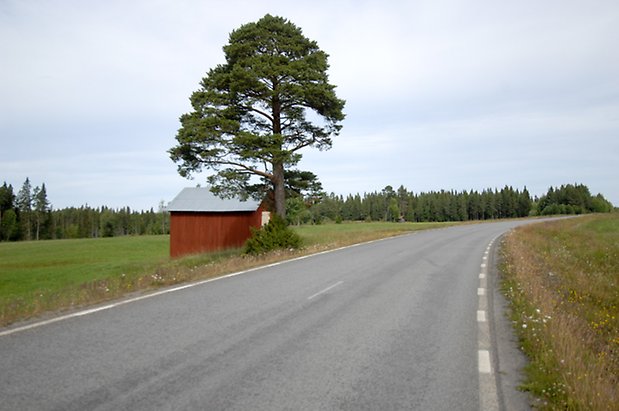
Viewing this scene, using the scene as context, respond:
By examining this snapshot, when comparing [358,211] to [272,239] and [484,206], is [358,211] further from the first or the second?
[272,239]

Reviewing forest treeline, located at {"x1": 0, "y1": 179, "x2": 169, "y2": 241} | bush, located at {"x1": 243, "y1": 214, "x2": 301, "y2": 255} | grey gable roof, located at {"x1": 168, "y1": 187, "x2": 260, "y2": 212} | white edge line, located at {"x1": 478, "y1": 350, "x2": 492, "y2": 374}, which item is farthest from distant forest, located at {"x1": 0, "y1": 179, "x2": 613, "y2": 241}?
white edge line, located at {"x1": 478, "y1": 350, "x2": 492, "y2": 374}

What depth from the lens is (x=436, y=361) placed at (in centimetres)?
474

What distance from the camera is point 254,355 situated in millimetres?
4762

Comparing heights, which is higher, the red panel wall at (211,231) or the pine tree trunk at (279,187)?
the pine tree trunk at (279,187)

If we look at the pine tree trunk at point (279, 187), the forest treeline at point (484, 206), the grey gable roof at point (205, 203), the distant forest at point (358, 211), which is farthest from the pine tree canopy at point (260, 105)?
the forest treeline at point (484, 206)

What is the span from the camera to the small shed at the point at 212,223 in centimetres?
2970

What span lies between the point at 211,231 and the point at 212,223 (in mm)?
589

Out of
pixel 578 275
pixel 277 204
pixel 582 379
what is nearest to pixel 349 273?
pixel 578 275

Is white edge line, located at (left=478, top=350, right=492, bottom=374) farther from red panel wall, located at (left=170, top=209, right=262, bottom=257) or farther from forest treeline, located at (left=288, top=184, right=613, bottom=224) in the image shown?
forest treeline, located at (left=288, top=184, right=613, bottom=224)

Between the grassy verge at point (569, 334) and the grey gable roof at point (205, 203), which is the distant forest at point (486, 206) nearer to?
the grey gable roof at point (205, 203)

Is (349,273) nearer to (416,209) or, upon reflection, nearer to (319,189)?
(319,189)

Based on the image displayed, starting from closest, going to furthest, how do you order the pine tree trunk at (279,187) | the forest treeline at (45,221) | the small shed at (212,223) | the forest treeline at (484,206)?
the pine tree trunk at (279,187)
the small shed at (212,223)
the forest treeline at (45,221)
the forest treeline at (484,206)

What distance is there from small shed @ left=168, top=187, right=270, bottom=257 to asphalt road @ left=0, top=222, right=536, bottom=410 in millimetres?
21341

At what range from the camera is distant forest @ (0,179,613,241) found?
100 m
